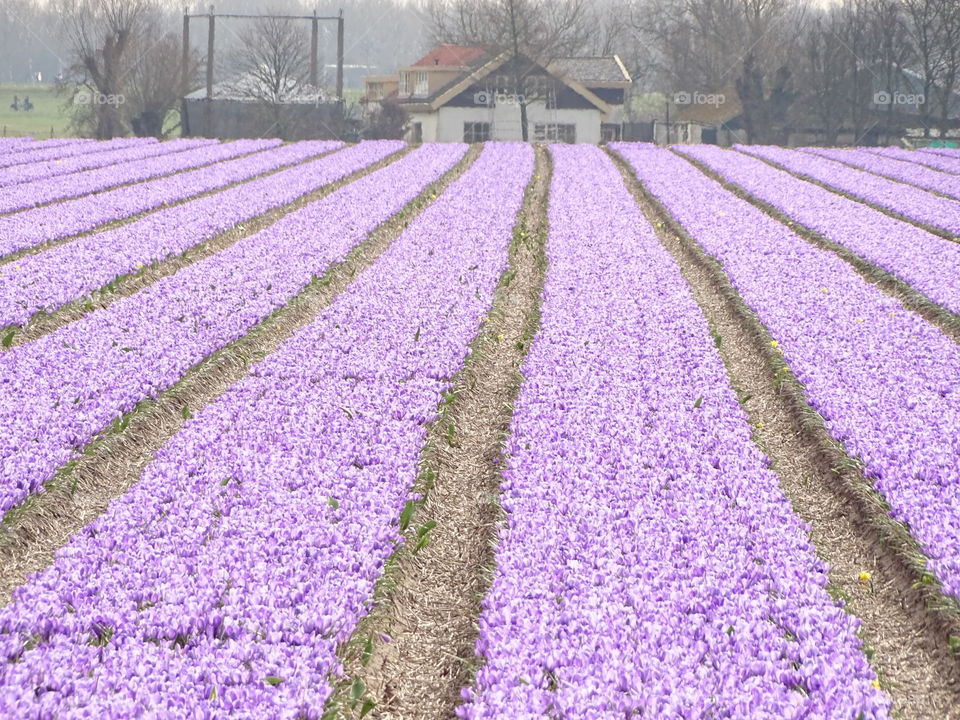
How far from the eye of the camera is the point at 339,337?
45.4 feet

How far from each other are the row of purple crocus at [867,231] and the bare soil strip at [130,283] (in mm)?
12353

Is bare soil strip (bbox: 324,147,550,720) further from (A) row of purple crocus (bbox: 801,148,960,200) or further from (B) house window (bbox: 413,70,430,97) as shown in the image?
(B) house window (bbox: 413,70,430,97)

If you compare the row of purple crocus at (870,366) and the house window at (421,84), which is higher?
the house window at (421,84)

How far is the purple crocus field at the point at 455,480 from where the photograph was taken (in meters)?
6.09

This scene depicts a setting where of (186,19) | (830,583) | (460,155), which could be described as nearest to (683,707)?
(830,583)

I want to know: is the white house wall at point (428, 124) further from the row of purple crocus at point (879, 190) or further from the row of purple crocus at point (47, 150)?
the row of purple crocus at point (879, 190)

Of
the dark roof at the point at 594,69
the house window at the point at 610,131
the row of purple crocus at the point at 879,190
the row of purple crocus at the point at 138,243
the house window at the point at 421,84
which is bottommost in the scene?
the row of purple crocus at the point at 138,243

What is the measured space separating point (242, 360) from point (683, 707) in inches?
339

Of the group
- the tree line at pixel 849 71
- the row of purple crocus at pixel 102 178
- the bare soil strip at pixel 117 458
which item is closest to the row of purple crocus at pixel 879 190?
the bare soil strip at pixel 117 458

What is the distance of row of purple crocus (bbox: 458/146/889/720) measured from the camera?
5.93m

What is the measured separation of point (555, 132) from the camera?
287ft

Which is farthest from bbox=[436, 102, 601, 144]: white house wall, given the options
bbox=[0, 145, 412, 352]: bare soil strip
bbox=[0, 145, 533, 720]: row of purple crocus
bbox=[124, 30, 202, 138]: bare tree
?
bbox=[0, 145, 533, 720]: row of purple crocus

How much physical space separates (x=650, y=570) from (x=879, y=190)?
89.8 feet

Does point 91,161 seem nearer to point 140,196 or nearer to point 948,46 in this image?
point 140,196
